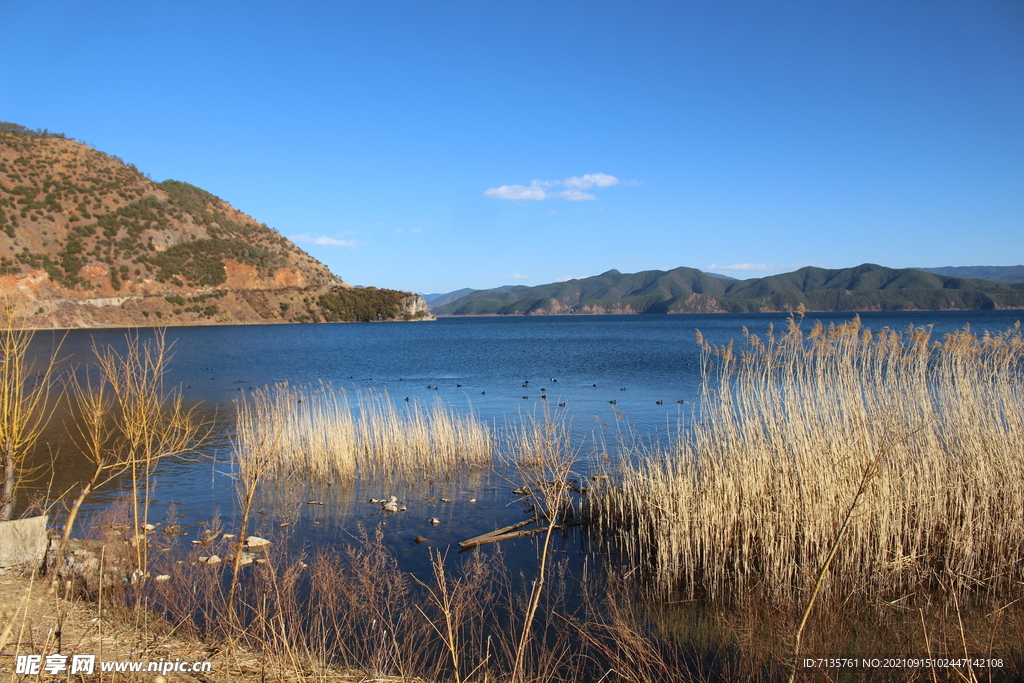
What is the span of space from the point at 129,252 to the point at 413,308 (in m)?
57.2

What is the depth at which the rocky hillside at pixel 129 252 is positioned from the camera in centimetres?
6994

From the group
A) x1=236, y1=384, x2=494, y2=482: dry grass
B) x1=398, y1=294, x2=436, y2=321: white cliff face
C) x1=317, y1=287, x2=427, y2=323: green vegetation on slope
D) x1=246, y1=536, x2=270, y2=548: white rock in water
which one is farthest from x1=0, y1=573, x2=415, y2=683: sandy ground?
x1=398, y1=294, x2=436, y2=321: white cliff face

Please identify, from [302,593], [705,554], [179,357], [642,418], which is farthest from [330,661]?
[179,357]

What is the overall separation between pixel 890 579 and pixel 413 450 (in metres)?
8.85

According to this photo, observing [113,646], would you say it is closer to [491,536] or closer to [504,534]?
[491,536]

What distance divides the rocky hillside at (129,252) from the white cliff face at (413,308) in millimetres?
14142

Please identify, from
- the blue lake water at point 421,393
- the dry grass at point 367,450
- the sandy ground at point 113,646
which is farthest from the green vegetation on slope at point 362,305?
the sandy ground at point 113,646

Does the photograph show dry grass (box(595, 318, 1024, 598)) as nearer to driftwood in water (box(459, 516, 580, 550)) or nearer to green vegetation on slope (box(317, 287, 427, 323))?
driftwood in water (box(459, 516, 580, 550))

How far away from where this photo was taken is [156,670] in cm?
423

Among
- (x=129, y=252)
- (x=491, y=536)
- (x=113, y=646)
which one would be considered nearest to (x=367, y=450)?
(x=491, y=536)

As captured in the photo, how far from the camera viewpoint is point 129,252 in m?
80.0

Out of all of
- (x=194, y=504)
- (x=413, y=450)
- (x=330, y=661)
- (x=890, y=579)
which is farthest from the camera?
(x=413, y=450)

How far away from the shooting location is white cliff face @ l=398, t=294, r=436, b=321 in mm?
125188

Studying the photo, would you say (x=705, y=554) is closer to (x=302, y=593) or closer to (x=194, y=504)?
(x=302, y=593)
